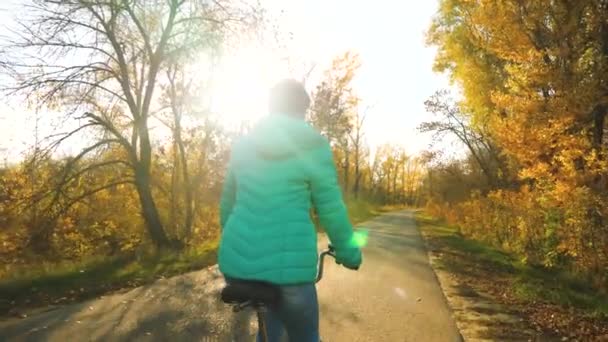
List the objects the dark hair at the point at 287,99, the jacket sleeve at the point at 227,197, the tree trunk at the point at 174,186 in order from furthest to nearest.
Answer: the tree trunk at the point at 174,186
the jacket sleeve at the point at 227,197
the dark hair at the point at 287,99

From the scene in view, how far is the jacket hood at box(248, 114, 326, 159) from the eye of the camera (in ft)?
8.43

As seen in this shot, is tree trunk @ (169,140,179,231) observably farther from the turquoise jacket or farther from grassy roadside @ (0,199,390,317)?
the turquoise jacket

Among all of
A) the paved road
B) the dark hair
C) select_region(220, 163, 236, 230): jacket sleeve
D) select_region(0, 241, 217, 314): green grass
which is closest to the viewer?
the dark hair

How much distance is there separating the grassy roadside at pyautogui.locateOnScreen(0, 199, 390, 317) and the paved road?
72cm

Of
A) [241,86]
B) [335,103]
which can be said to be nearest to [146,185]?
[241,86]

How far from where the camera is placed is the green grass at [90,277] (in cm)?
816

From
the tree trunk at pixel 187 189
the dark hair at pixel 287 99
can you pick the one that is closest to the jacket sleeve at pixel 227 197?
the dark hair at pixel 287 99

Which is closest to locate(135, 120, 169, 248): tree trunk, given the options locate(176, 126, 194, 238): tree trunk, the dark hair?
locate(176, 126, 194, 238): tree trunk

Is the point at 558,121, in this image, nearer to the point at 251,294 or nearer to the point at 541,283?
the point at 541,283

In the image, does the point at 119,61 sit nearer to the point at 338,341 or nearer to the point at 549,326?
the point at 338,341

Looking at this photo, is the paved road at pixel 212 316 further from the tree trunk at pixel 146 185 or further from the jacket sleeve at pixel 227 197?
the tree trunk at pixel 146 185

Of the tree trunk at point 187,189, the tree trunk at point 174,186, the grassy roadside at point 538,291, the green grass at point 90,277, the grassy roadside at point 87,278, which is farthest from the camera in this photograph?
the tree trunk at point 174,186

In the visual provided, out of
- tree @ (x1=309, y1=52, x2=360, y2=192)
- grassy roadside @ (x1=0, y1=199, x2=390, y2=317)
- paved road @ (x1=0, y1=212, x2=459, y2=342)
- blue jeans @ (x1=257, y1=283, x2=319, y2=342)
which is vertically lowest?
grassy roadside @ (x1=0, y1=199, x2=390, y2=317)

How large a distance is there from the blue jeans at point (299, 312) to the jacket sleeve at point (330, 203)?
0.27m
